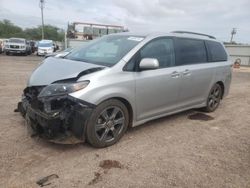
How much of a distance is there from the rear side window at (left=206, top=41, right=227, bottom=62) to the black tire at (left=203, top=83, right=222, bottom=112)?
61cm

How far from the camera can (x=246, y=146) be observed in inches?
177

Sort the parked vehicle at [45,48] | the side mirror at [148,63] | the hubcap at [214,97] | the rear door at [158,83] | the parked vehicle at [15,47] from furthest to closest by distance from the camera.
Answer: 1. the parked vehicle at [45,48]
2. the parked vehicle at [15,47]
3. the hubcap at [214,97]
4. the rear door at [158,83]
5. the side mirror at [148,63]

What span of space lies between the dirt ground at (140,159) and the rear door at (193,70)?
63 cm

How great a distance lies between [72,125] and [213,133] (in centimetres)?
260

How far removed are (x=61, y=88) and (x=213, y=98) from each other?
3962mm

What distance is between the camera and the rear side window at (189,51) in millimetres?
5277

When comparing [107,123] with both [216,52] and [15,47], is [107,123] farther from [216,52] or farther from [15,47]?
[15,47]

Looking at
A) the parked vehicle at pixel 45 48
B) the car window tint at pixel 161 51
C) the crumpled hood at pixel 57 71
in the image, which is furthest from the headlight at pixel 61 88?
the parked vehicle at pixel 45 48

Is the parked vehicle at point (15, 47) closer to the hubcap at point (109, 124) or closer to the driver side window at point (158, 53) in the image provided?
the driver side window at point (158, 53)

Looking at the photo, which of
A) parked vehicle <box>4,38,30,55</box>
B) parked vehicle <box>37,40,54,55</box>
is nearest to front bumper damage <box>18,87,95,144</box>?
parked vehicle <box>4,38,30,55</box>

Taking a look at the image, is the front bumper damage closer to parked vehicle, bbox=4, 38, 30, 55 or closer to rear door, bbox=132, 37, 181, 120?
rear door, bbox=132, 37, 181, 120

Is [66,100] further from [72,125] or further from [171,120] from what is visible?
[171,120]

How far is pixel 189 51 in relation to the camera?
5598mm

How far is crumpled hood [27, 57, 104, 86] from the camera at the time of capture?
394 centimetres
